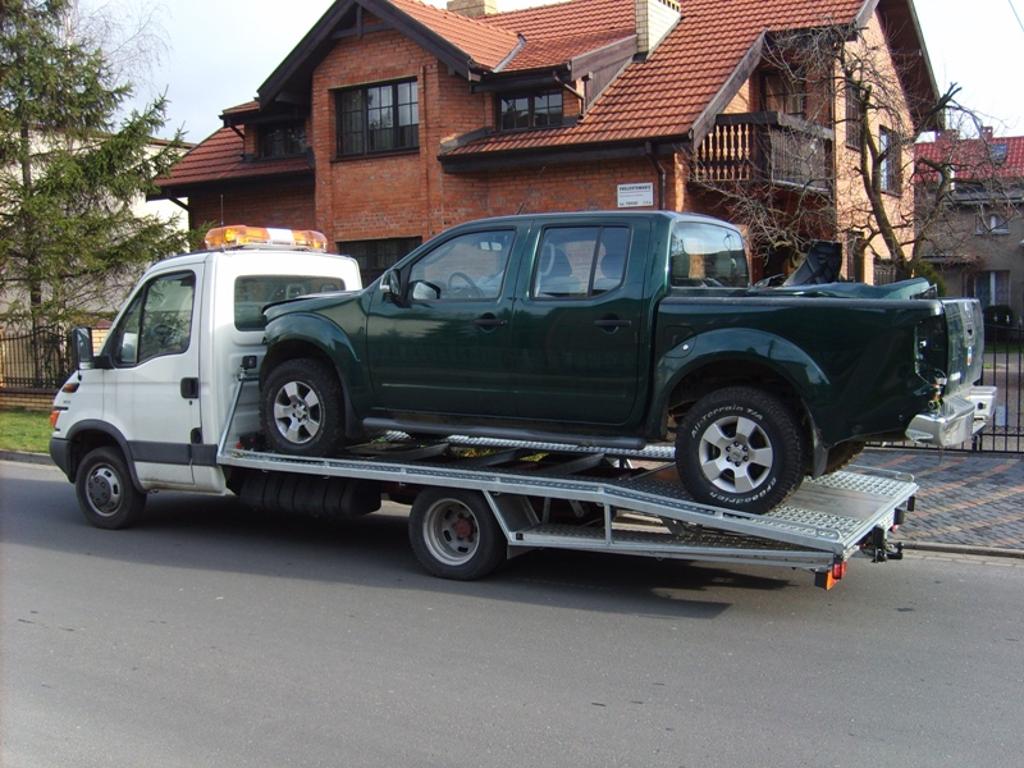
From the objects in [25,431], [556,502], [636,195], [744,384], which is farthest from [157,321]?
[636,195]

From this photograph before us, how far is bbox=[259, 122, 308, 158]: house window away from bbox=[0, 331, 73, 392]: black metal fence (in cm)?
590

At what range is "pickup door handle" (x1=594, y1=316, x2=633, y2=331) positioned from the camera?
6.75m

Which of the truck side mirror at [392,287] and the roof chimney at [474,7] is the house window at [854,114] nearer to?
the roof chimney at [474,7]

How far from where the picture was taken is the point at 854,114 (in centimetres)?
1966

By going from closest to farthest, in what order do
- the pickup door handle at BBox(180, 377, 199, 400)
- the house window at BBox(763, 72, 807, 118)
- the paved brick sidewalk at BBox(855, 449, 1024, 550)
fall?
the pickup door handle at BBox(180, 377, 199, 400)
the paved brick sidewalk at BBox(855, 449, 1024, 550)
the house window at BBox(763, 72, 807, 118)

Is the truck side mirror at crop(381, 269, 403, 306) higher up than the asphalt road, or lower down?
higher up

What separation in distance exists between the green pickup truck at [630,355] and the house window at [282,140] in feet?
47.9

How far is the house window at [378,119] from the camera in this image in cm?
1962

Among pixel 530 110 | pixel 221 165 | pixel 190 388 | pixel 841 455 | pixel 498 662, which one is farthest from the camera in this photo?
pixel 221 165

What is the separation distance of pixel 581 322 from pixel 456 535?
1.80m

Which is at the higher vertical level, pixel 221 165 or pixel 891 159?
pixel 221 165

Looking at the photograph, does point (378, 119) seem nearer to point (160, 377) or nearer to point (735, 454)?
point (160, 377)

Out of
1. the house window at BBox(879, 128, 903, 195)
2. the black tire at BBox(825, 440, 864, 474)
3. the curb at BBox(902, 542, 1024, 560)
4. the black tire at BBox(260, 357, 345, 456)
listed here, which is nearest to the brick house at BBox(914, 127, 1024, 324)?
the house window at BBox(879, 128, 903, 195)

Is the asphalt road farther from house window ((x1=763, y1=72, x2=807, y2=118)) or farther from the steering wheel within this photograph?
house window ((x1=763, y1=72, x2=807, y2=118))
